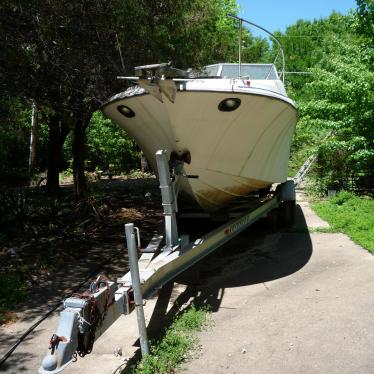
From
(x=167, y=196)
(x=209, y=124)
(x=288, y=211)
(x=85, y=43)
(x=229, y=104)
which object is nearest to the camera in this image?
(x=167, y=196)

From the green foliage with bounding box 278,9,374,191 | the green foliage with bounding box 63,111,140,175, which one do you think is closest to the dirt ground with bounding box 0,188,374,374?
the green foliage with bounding box 278,9,374,191

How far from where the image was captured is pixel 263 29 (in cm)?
638

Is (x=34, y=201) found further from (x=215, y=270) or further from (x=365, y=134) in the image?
(x=365, y=134)

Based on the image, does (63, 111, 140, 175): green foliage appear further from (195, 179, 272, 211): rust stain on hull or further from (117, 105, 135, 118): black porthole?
(117, 105, 135, 118): black porthole

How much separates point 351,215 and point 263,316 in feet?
17.6

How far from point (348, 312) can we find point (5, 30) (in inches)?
267

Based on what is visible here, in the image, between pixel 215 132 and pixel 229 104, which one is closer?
pixel 229 104

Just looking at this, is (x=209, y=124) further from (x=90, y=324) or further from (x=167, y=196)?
(x=90, y=324)

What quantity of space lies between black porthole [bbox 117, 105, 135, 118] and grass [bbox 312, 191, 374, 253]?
4.10 m

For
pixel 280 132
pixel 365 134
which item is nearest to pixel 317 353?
pixel 280 132

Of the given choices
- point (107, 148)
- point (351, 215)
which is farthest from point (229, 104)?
point (107, 148)

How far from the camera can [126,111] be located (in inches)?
247

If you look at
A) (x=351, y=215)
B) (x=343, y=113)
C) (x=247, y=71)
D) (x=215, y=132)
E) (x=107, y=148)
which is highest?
(x=247, y=71)

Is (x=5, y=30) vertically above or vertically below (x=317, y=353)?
above
